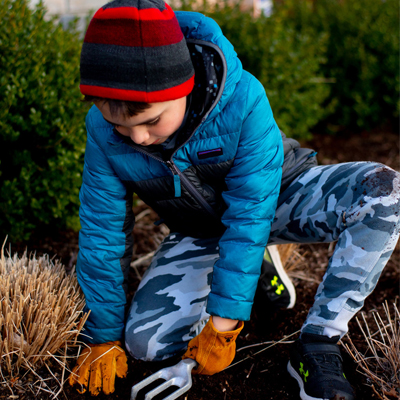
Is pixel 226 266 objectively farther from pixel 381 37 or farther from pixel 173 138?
pixel 381 37

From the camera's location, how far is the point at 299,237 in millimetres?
1872

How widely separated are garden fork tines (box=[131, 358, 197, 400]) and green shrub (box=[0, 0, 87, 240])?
1.14 metres

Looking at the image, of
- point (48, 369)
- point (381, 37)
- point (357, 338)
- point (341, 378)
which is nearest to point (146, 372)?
point (48, 369)

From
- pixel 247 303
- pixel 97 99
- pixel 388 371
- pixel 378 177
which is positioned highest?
pixel 97 99

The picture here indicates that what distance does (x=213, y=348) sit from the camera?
160 cm

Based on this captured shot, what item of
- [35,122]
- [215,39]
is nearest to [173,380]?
[215,39]

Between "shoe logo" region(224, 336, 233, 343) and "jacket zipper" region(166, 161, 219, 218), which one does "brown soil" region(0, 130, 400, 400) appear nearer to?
A: "shoe logo" region(224, 336, 233, 343)

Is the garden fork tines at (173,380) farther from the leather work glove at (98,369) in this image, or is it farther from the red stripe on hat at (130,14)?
the red stripe on hat at (130,14)

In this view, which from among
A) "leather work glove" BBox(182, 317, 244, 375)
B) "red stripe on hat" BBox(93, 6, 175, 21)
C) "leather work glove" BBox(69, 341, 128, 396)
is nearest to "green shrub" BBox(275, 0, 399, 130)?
"red stripe on hat" BBox(93, 6, 175, 21)

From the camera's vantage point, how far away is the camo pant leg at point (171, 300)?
1856 millimetres

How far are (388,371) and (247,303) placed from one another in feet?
1.90

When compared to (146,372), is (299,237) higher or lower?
higher

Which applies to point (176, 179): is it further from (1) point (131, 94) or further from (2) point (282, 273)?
(2) point (282, 273)

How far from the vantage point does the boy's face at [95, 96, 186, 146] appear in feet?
4.61
